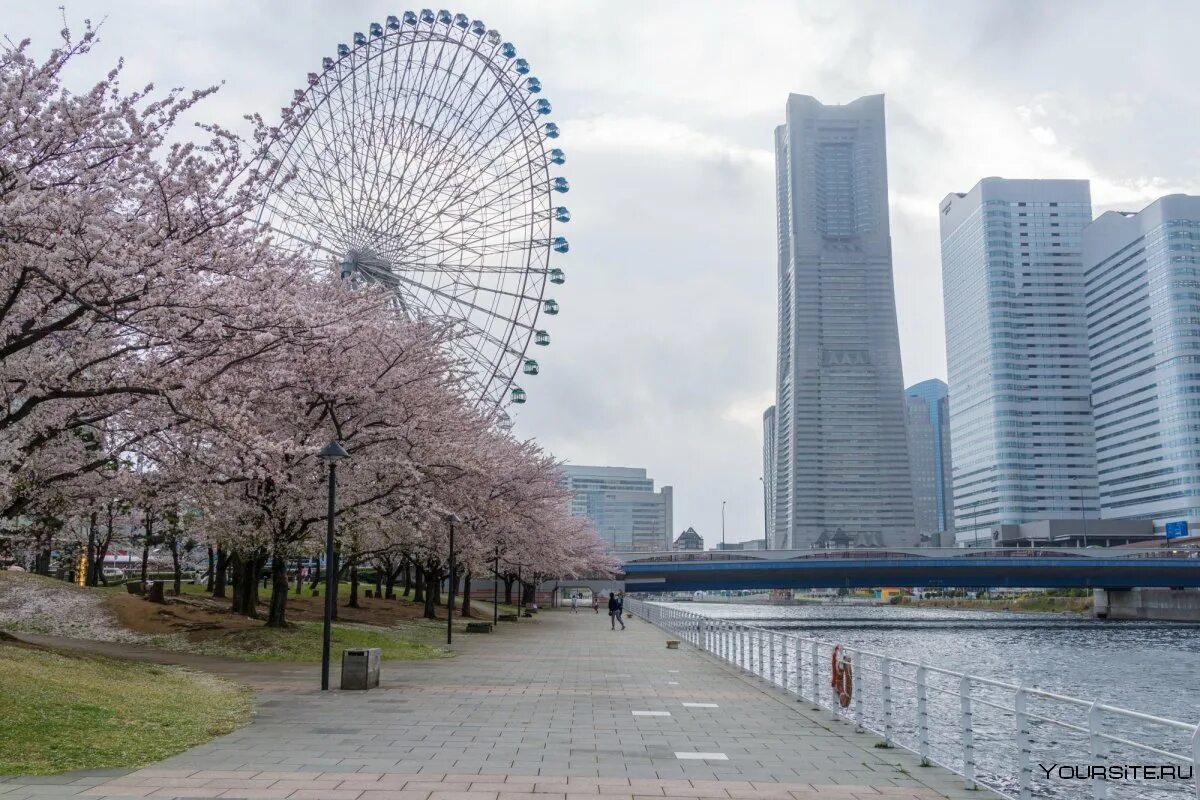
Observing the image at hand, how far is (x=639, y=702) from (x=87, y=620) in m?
21.9

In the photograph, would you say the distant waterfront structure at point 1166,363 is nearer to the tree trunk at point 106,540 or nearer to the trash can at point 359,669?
the tree trunk at point 106,540

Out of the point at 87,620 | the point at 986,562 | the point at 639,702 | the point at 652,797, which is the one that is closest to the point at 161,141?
the point at 652,797

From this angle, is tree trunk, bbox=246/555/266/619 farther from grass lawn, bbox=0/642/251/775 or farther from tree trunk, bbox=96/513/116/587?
grass lawn, bbox=0/642/251/775

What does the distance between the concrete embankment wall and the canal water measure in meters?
6.17

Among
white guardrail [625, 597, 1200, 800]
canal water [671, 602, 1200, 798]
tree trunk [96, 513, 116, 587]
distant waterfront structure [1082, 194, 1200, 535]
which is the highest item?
distant waterfront structure [1082, 194, 1200, 535]

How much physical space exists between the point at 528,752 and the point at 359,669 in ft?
25.6

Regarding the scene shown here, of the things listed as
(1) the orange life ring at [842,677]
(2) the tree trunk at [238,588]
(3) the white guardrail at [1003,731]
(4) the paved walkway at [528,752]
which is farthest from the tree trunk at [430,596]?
(1) the orange life ring at [842,677]

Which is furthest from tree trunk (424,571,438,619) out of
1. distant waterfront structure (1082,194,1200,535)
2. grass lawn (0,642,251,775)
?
distant waterfront structure (1082,194,1200,535)

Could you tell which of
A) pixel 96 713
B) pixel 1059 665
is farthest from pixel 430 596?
pixel 96 713

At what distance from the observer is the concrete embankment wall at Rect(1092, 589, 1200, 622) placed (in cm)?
10031

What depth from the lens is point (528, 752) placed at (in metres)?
12.7

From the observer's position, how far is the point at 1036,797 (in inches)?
646

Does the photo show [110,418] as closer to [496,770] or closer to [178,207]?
[178,207]

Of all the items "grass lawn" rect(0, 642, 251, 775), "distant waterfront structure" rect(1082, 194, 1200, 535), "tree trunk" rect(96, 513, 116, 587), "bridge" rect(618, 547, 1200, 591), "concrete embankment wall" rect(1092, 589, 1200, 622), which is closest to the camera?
"grass lawn" rect(0, 642, 251, 775)
